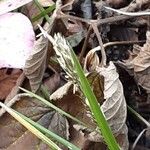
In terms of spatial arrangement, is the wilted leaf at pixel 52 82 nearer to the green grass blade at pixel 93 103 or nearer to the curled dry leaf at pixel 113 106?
the curled dry leaf at pixel 113 106

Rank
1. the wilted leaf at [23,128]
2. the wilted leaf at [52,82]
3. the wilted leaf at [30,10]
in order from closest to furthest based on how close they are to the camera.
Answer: the wilted leaf at [23,128]
the wilted leaf at [52,82]
the wilted leaf at [30,10]

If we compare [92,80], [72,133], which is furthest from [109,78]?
[72,133]

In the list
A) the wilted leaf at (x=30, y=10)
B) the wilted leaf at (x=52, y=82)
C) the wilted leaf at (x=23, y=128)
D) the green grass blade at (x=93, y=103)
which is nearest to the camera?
the green grass blade at (x=93, y=103)

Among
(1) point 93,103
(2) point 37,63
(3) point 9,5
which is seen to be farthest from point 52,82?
(1) point 93,103

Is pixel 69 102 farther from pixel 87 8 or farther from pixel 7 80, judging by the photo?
pixel 87 8

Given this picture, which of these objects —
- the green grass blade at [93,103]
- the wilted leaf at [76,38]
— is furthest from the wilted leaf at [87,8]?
the green grass blade at [93,103]

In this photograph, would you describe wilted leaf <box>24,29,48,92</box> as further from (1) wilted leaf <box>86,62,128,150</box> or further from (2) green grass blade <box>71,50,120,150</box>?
(2) green grass blade <box>71,50,120,150</box>

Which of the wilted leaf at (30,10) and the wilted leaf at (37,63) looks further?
the wilted leaf at (30,10)
